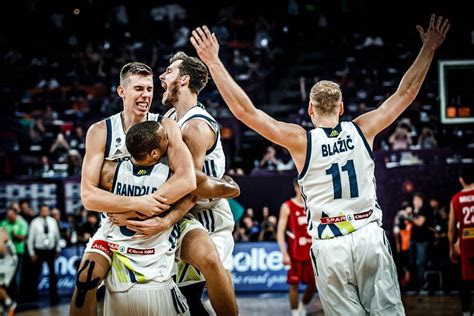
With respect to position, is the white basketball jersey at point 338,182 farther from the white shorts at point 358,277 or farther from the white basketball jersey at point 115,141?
the white basketball jersey at point 115,141

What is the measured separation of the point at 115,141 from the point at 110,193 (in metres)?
0.45

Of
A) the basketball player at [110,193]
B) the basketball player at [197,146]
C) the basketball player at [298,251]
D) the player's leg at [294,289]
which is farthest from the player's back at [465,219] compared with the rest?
the basketball player at [110,193]

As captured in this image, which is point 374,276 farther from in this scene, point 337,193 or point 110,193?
point 110,193

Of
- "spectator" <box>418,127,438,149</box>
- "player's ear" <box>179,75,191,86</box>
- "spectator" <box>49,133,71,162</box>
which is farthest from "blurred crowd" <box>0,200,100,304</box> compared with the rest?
"player's ear" <box>179,75,191,86</box>

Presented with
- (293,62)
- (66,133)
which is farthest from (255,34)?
(66,133)

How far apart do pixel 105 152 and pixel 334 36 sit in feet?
51.1

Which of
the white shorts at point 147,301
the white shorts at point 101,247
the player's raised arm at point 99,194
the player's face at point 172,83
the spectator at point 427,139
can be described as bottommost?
the white shorts at point 147,301

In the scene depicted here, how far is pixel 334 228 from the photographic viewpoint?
4.84 metres

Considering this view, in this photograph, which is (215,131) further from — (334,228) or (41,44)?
(41,44)

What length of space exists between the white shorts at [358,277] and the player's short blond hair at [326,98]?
2.76 ft

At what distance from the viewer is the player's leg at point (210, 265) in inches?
196

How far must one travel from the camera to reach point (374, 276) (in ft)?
15.7

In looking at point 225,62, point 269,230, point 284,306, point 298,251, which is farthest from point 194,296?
point 225,62

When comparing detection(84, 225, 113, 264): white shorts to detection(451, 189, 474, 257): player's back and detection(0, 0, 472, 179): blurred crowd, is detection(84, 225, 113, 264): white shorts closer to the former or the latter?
detection(451, 189, 474, 257): player's back
